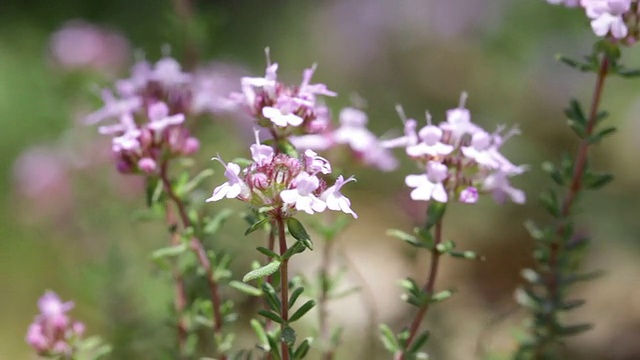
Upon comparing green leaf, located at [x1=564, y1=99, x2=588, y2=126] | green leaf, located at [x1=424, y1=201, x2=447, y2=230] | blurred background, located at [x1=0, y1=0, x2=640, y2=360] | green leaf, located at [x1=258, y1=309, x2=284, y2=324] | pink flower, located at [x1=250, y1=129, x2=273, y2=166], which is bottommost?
green leaf, located at [x1=258, y1=309, x2=284, y2=324]

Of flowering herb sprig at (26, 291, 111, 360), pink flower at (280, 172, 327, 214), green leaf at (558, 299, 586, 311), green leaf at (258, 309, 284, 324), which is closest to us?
pink flower at (280, 172, 327, 214)

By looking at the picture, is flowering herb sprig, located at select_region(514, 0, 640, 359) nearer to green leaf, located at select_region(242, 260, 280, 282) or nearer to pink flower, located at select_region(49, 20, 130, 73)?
green leaf, located at select_region(242, 260, 280, 282)

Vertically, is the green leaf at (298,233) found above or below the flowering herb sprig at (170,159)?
below

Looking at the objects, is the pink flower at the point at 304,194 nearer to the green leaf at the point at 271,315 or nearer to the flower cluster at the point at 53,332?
the green leaf at the point at 271,315

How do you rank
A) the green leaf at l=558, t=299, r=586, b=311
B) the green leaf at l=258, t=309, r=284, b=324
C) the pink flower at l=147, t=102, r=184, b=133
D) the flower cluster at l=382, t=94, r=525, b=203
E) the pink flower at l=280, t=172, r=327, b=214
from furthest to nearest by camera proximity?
the green leaf at l=558, t=299, r=586, b=311 → the pink flower at l=147, t=102, r=184, b=133 → the flower cluster at l=382, t=94, r=525, b=203 → the green leaf at l=258, t=309, r=284, b=324 → the pink flower at l=280, t=172, r=327, b=214

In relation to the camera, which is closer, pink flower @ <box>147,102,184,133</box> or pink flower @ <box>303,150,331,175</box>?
pink flower @ <box>303,150,331,175</box>

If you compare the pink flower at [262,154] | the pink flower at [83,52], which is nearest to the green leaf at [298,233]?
the pink flower at [262,154]

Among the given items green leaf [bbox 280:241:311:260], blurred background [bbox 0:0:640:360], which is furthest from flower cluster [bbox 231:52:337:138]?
blurred background [bbox 0:0:640:360]

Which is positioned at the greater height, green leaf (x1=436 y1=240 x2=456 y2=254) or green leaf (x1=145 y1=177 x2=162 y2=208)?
green leaf (x1=145 y1=177 x2=162 y2=208)
